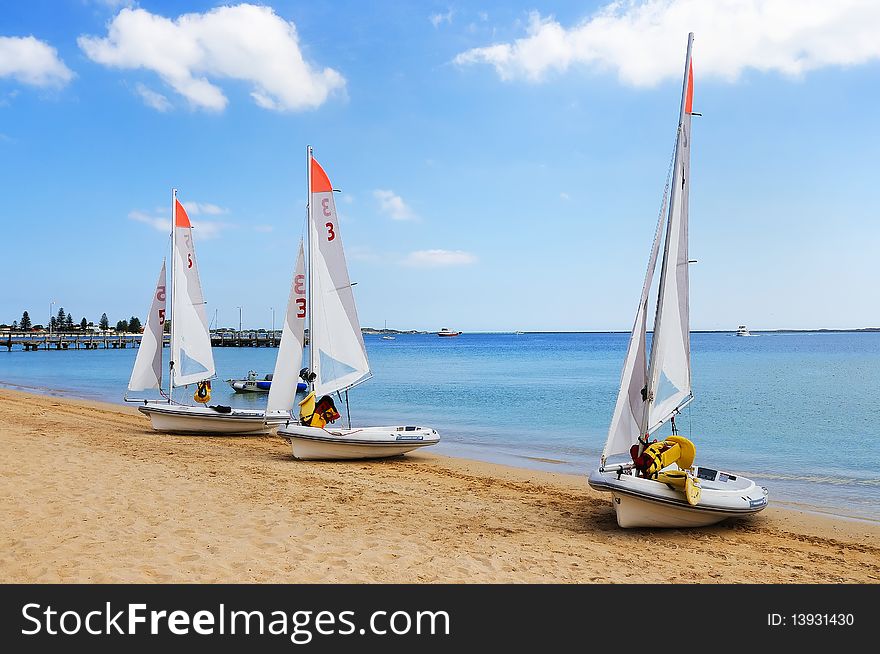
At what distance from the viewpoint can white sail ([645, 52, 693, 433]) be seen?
8.77 metres

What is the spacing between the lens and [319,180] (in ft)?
48.3

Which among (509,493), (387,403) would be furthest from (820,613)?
(387,403)

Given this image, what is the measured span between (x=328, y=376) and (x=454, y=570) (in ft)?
27.8

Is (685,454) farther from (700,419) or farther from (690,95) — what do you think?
(700,419)

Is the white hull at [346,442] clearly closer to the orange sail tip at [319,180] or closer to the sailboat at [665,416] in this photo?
the orange sail tip at [319,180]

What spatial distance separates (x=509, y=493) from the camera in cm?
1139

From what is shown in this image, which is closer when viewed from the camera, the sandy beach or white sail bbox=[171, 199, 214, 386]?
the sandy beach

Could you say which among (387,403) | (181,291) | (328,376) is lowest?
(387,403)

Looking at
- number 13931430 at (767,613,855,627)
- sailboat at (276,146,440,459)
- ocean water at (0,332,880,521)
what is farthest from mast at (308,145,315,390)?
number 13931430 at (767,613,855,627)

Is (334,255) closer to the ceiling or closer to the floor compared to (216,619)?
closer to the ceiling

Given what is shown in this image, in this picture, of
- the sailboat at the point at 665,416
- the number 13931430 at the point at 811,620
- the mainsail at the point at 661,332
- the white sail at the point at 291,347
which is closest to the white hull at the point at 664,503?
the sailboat at the point at 665,416

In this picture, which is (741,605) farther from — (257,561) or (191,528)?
(191,528)

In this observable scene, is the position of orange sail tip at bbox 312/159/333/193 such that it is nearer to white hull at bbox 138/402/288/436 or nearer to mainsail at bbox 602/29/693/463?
white hull at bbox 138/402/288/436

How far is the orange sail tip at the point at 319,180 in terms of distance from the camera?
1467cm
